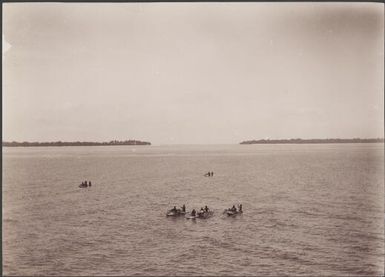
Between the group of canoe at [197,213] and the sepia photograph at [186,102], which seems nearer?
the sepia photograph at [186,102]

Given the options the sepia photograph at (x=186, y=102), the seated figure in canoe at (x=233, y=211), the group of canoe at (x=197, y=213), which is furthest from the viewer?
the seated figure in canoe at (x=233, y=211)

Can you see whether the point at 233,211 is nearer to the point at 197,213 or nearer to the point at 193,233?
the point at 197,213

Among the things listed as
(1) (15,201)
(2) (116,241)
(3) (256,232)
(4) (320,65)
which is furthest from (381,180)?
(1) (15,201)

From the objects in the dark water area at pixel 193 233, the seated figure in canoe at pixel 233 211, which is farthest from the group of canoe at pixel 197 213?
the dark water area at pixel 193 233

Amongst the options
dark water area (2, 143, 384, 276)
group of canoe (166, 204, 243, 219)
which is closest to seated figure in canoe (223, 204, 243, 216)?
group of canoe (166, 204, 243, 219)

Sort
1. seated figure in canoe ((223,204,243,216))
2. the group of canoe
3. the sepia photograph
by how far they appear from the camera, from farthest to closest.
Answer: seated figure in canoe ((223,204,243,216)) → the group of canoe → the sepia photograph

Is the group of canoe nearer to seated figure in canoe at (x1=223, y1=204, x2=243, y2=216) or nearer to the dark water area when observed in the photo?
seated figure in canoe at (x1=223, y1=204, x2=243, y2=216)

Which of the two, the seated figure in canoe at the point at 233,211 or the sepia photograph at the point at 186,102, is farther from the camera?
the seated figure in canoe at the point at 233,211

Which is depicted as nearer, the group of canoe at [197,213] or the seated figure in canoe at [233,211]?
the group of canoe at [197,213]

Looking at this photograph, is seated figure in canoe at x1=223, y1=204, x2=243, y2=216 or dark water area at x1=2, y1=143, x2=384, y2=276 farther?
seated figure in canoe at x1=223, y1=204, x2=243, y2=216

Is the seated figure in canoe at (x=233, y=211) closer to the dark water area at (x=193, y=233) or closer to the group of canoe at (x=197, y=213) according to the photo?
the group of canoe at (x=197, y=213)

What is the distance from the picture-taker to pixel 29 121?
27.3 meters

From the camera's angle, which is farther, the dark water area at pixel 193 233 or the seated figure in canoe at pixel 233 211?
the seated figure in canoe at pixel 233 211

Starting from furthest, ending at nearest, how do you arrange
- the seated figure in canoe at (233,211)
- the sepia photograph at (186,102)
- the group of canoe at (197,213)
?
the seated figure in canoe at (233,211), the group of canoe at (197,213), the sepia photograph at (186,102)
